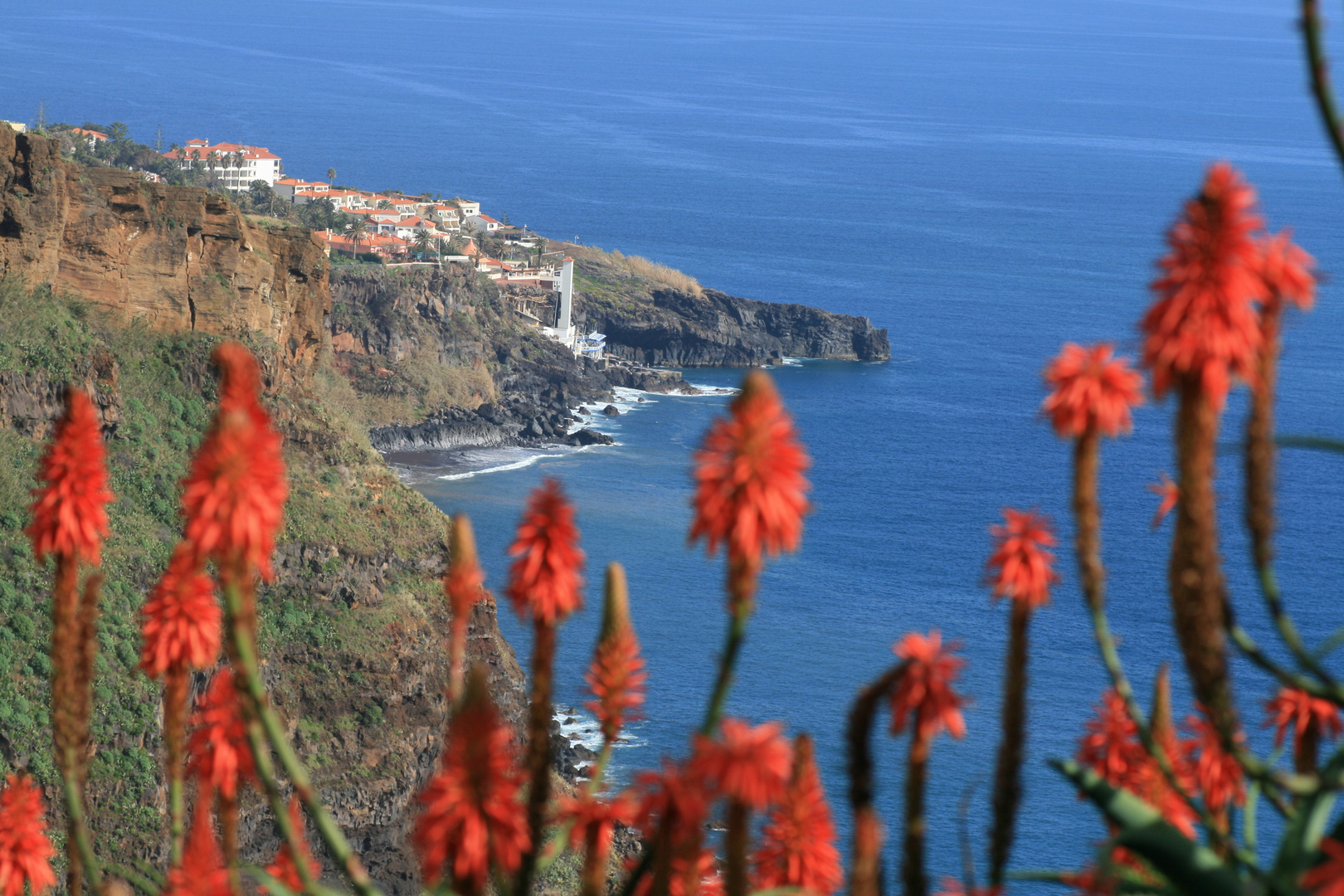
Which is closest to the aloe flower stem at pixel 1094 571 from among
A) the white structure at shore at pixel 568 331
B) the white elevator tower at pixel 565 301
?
the white structure at shore at pixel 568 331

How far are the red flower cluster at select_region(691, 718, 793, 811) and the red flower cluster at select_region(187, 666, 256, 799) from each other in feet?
12.9

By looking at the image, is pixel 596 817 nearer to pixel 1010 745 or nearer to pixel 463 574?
pixel 463 574

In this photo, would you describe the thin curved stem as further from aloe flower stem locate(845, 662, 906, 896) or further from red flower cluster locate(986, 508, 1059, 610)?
aloe flower stem locate(845, 662, 906, 896)

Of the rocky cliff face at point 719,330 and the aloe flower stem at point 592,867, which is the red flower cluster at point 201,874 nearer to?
the aloe flower stem at point 592,867

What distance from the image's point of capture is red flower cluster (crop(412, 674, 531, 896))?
6680 mm

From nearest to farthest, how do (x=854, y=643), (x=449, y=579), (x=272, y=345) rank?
(x=449, y=579) < (x=272, y=345) < (x=854, y=643)

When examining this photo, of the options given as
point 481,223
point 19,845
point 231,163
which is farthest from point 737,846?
point 481,223

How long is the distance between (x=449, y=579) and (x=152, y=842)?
43.5 m

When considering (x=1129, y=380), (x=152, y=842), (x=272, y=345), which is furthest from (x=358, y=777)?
(x=1129, y=380)

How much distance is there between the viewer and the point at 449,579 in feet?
27.7

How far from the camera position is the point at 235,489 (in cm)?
704

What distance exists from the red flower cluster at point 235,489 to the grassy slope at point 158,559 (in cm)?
4133

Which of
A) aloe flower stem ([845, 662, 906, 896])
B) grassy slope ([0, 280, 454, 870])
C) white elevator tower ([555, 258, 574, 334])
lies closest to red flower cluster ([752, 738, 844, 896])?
aloe flower stem ([845, 662, 906, 896])

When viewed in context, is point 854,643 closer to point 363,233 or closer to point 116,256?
point 116,256
